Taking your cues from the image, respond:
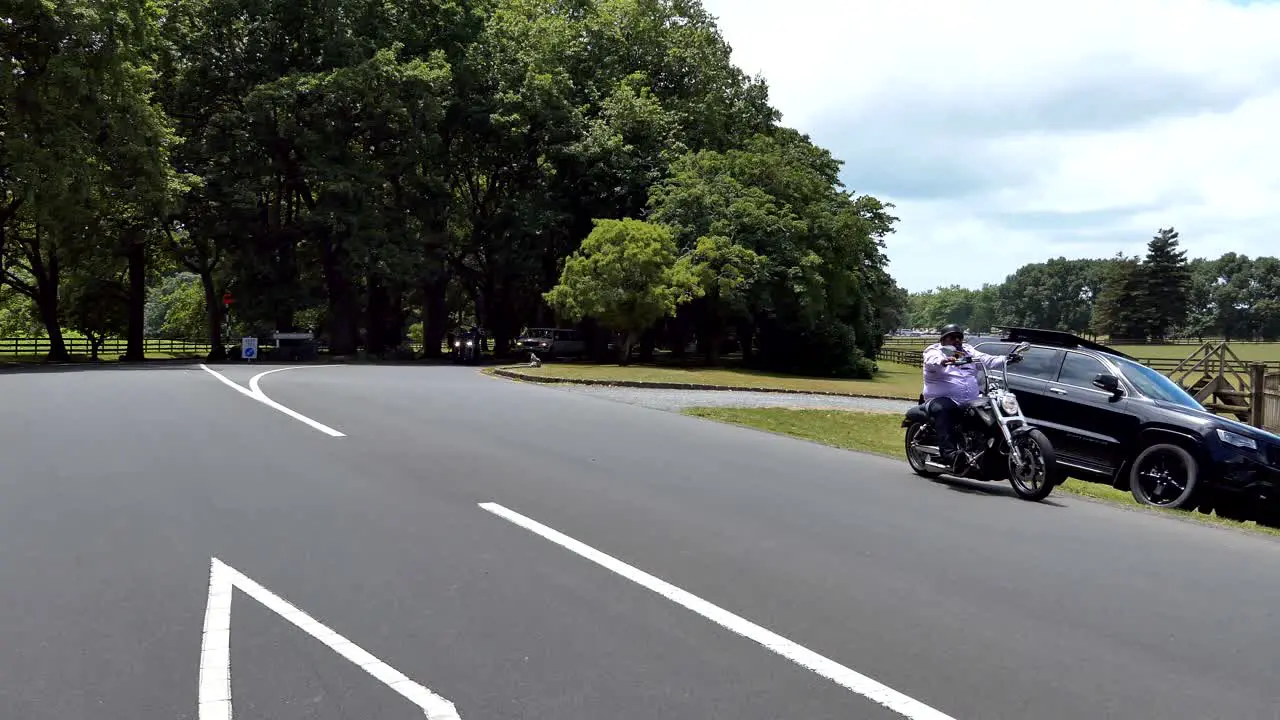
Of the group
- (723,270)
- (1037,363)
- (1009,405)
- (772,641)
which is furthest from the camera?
(723,270)

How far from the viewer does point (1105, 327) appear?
112m

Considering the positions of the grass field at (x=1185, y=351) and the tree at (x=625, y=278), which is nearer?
the tree at (x=625, y=278)

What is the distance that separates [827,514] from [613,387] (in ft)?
58.7

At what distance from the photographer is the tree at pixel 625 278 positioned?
36562 millimetres

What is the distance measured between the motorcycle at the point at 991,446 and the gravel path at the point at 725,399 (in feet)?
28.0

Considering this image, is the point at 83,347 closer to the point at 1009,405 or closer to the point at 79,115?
the point at 79,115

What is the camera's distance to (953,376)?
982 cm

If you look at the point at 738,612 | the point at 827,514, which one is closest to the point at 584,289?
the point at 827,514

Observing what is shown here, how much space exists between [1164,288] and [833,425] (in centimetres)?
10235

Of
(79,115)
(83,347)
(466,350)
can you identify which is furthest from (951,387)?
(83,347)

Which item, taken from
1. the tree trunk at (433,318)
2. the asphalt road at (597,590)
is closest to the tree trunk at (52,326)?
the tree trunk at (433,318)

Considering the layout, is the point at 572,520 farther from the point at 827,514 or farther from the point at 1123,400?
the point at 1123,400

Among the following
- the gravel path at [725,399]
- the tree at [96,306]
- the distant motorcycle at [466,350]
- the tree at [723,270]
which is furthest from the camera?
the tree at [96,306]

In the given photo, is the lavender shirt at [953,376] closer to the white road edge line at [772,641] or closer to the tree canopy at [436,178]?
the white road edge line at [772,641]
